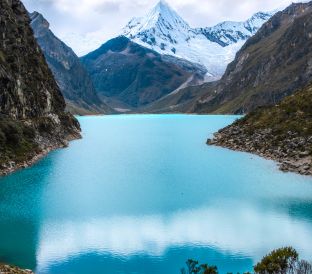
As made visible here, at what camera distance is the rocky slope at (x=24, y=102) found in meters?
77.4

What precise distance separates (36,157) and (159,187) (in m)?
30.9

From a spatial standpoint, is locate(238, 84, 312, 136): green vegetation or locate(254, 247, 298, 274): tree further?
locate(238, 84, 312, 136): green vegetation

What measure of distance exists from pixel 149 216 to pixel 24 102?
60595 mm

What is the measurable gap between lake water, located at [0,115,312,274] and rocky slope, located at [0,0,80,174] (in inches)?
212

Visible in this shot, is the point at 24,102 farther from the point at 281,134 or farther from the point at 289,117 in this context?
the point at 289,117

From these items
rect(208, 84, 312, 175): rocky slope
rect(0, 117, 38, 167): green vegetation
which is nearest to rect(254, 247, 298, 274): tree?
rect(208, 84, 312, 175): rocky slope

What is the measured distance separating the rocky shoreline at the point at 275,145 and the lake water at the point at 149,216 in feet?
10.5

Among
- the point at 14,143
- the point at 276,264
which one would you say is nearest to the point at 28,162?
the point at 14,143

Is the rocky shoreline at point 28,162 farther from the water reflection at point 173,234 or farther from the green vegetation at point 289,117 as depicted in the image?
the green vegetation at point 289,117

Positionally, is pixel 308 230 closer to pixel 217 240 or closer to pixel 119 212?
pixel 217 240

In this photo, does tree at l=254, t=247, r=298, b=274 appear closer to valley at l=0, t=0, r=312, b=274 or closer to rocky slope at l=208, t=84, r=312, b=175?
valley at l=0, t=0, r=312, b=274

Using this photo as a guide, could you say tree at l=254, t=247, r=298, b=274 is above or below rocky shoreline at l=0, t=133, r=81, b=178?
below

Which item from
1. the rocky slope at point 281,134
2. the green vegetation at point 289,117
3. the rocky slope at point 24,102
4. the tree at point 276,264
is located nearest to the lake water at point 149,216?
the rocky slope at point 281,134

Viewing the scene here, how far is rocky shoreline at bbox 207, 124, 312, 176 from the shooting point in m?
71.9
